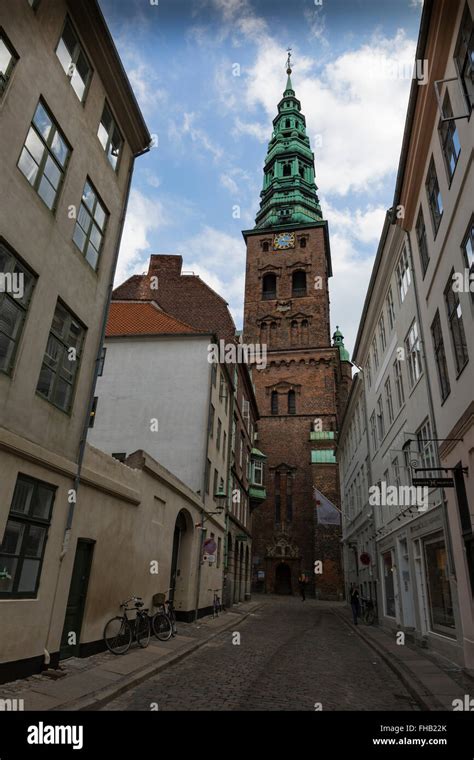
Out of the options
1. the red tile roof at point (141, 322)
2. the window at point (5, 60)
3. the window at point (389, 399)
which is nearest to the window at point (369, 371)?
the window at point (389, 399)

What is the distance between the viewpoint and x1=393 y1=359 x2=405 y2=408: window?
1755 cm

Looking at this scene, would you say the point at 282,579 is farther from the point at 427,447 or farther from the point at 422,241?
the point at 422,241

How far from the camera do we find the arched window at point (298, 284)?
59312mm

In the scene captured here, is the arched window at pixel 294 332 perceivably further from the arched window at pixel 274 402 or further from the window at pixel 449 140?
the window at pixel 449 140

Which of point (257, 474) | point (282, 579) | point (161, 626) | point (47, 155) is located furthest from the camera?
point (282, 579)

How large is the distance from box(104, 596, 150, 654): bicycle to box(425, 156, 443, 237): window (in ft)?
39.4

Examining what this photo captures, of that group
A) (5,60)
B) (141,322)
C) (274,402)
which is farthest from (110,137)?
(274,402)

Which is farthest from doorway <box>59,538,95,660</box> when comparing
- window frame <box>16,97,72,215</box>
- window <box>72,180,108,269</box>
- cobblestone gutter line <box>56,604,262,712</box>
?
window frame <box>16,97,72,215</box>

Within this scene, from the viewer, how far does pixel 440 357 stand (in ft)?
41.0

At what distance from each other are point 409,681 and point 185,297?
24.2m

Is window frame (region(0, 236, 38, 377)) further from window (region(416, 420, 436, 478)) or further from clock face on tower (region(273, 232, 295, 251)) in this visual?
clock face on tower (region(273, 232, 295, 251))

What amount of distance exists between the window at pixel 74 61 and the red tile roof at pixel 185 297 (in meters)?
18.0
